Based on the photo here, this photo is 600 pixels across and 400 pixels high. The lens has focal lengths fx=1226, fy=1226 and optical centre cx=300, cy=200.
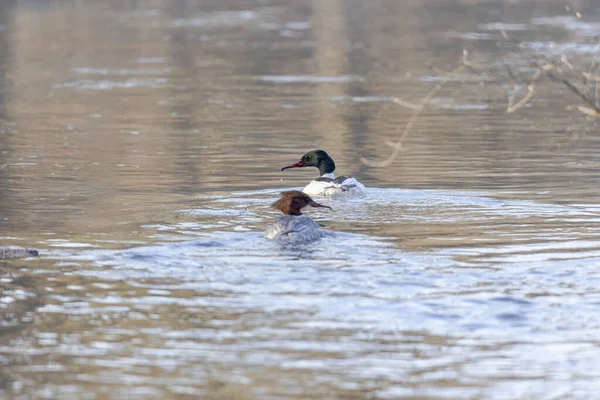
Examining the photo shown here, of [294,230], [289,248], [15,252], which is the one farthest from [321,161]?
[15,252]

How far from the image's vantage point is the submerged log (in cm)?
1119

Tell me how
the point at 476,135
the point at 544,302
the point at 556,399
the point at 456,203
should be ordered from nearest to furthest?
the point at 556,399 < the point at 544,302 < the point at 456,203 < the point at 476,135

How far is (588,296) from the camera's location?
9.74 m

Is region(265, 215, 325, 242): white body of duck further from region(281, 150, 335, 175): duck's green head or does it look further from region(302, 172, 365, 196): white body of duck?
region(281, 150, 335, 175): duck's green head

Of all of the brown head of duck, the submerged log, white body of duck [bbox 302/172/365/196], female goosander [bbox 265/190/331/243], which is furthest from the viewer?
white body of duck [bbox 302/172/365/196]

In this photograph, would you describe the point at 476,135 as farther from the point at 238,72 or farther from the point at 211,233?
the point at 238,72

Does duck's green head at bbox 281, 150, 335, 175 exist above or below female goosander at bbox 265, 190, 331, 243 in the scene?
below

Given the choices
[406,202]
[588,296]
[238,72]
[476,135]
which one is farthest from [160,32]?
[588,296]

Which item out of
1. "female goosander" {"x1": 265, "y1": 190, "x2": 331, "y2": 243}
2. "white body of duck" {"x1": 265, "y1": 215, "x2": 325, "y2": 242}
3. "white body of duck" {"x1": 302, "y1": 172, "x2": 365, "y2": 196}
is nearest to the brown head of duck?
"female goosander" {"x1": 265, "y1": 190, "x2": 331, "y2": 243}

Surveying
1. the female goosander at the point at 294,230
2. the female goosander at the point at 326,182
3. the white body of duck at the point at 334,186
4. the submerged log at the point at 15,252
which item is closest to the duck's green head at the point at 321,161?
the female goosander at the point at 326,182

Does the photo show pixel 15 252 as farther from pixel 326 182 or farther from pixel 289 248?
pixel 326 182

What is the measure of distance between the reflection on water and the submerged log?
186 mm

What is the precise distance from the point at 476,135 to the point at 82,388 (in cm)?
1494

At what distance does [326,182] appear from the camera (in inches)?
614
